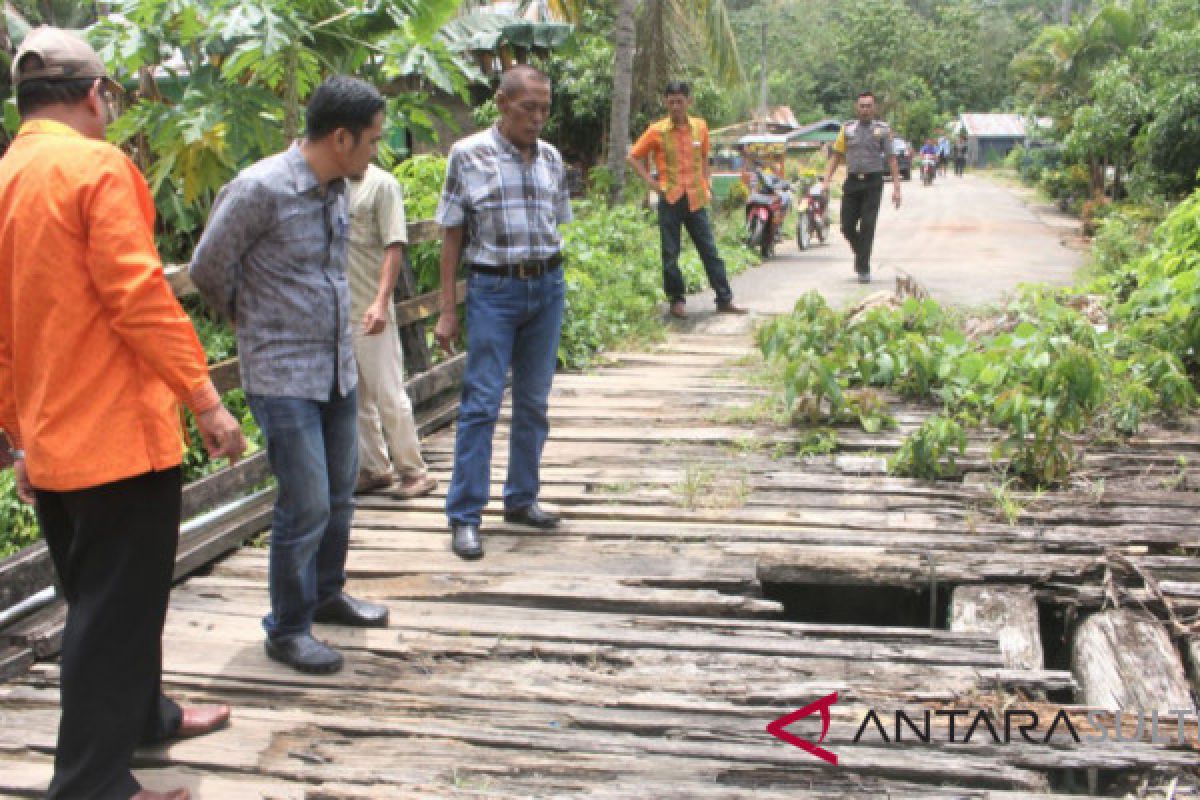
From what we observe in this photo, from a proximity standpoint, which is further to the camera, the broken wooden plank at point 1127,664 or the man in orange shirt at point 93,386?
the broken wooden plank at point 1127,664

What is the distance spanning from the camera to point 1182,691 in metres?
3.44

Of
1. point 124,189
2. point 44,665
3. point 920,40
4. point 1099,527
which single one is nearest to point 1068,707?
point 1099,527

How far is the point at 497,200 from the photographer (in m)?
4.57

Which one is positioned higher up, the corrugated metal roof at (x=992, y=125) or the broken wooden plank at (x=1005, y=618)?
the corrugated metal roof at (x=992, y=125)

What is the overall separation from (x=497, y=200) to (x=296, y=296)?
1355 millimetres

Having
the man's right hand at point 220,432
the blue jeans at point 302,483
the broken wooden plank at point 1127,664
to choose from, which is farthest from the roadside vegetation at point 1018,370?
the man's right hand at point 220,432

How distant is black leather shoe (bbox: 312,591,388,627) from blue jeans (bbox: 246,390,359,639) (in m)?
0.21

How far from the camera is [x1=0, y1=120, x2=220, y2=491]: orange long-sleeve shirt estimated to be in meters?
2.58

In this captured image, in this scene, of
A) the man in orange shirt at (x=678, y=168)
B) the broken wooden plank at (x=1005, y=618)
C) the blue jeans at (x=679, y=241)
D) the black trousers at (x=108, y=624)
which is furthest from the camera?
the blue jeans at (x=679, y=241)

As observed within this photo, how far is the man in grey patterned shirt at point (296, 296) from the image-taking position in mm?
3334

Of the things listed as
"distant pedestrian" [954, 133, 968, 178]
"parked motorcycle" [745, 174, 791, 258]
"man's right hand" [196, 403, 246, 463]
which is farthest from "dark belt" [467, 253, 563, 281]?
"distant pedestrian" [954, 133, 968, 178]

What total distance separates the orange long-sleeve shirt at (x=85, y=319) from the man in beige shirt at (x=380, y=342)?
5.98 ft

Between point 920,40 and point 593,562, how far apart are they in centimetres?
6670

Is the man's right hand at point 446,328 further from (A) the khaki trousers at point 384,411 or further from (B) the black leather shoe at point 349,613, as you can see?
(B) the black leather shoe at point 349,613
